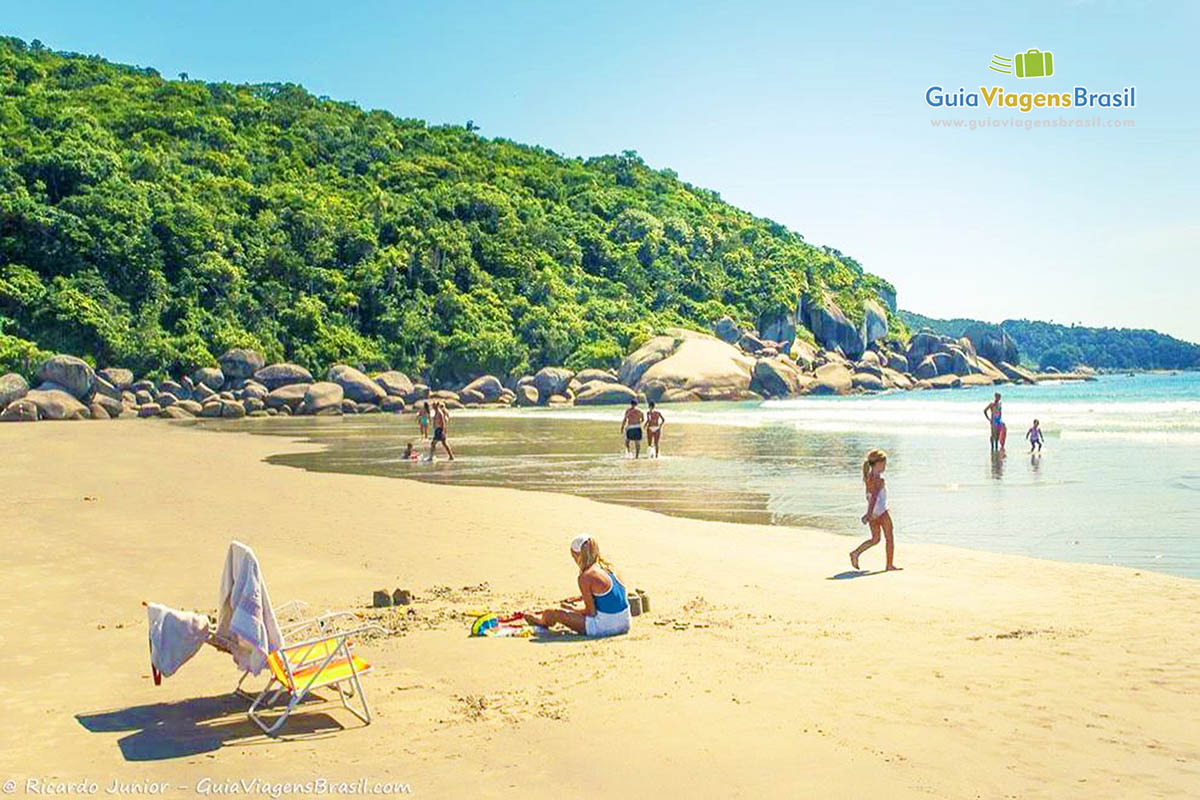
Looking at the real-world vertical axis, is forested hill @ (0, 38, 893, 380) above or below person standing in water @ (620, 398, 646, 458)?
above

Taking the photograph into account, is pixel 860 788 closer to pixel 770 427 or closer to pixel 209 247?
pixel 770 427

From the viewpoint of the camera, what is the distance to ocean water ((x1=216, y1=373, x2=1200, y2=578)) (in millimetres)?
12609

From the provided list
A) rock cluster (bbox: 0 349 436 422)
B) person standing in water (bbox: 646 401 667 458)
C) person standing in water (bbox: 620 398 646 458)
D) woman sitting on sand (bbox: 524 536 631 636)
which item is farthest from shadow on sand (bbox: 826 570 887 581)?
rock cluster (bbox: 0 349 436 422)

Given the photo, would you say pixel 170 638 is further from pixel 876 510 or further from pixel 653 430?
pixel 653 430

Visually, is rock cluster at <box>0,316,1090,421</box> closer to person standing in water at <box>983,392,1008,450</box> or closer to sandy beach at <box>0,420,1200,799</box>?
person standing in water at <box>983,392,1008,450</box>

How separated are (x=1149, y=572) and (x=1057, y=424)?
2757cm

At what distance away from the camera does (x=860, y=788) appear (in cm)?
462

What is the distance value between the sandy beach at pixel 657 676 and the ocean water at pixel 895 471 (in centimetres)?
213

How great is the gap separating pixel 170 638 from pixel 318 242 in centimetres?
6600

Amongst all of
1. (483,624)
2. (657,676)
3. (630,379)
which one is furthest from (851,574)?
(630,379)

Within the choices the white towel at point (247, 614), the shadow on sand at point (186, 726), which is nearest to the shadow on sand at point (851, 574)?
the shadow on sand at point (186, 726)

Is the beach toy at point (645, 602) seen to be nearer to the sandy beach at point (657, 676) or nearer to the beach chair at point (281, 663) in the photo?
the sandy beach at point (657, 676)

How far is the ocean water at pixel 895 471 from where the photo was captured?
12609 millimetres

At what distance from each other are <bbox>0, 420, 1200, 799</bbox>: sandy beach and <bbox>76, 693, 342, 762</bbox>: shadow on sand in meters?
0.02
